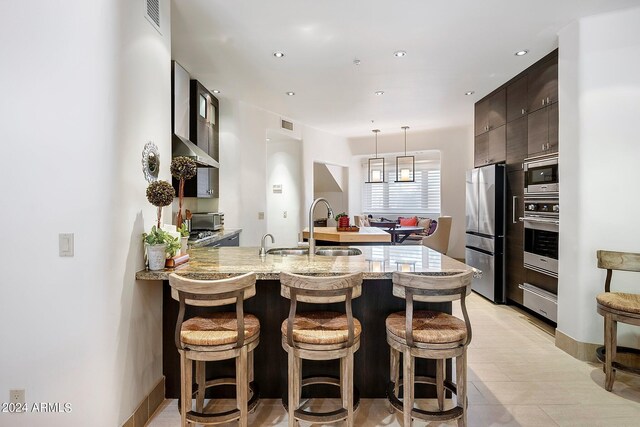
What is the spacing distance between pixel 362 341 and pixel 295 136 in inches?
195

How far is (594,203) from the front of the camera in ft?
9.57

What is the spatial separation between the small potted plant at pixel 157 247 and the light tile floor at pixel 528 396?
96cm

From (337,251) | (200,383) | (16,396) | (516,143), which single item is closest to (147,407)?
(200,383)

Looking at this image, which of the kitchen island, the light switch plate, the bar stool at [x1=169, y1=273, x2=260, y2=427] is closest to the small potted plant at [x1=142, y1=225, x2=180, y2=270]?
the kitchen island

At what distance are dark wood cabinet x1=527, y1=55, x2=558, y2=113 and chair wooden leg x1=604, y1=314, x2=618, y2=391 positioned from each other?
7.04 feet

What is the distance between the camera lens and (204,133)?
4.40m

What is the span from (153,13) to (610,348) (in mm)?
3866

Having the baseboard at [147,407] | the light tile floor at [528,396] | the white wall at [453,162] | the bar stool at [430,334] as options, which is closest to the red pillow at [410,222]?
the white wall at [453,162]

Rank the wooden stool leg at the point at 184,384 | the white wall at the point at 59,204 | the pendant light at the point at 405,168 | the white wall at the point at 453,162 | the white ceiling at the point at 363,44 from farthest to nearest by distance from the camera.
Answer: the pendant light at the point at 405,168
the white wall at the point at 453,162
the white ceiling at the point at 363,44
the wooden stool leg at the point at 184,384
the white wall at the point at 59,204

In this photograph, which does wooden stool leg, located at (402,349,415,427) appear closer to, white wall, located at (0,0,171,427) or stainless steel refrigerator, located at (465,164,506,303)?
white wall, located at (0,0,171,427)

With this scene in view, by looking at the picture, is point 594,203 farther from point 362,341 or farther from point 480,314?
point 362,341

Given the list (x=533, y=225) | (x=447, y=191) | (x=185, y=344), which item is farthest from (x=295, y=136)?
(x=185, y=344)

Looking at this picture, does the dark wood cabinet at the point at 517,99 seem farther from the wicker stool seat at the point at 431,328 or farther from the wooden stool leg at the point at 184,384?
the wooden stool leg at the point at 184,384

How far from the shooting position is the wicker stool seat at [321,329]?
1787 mm
